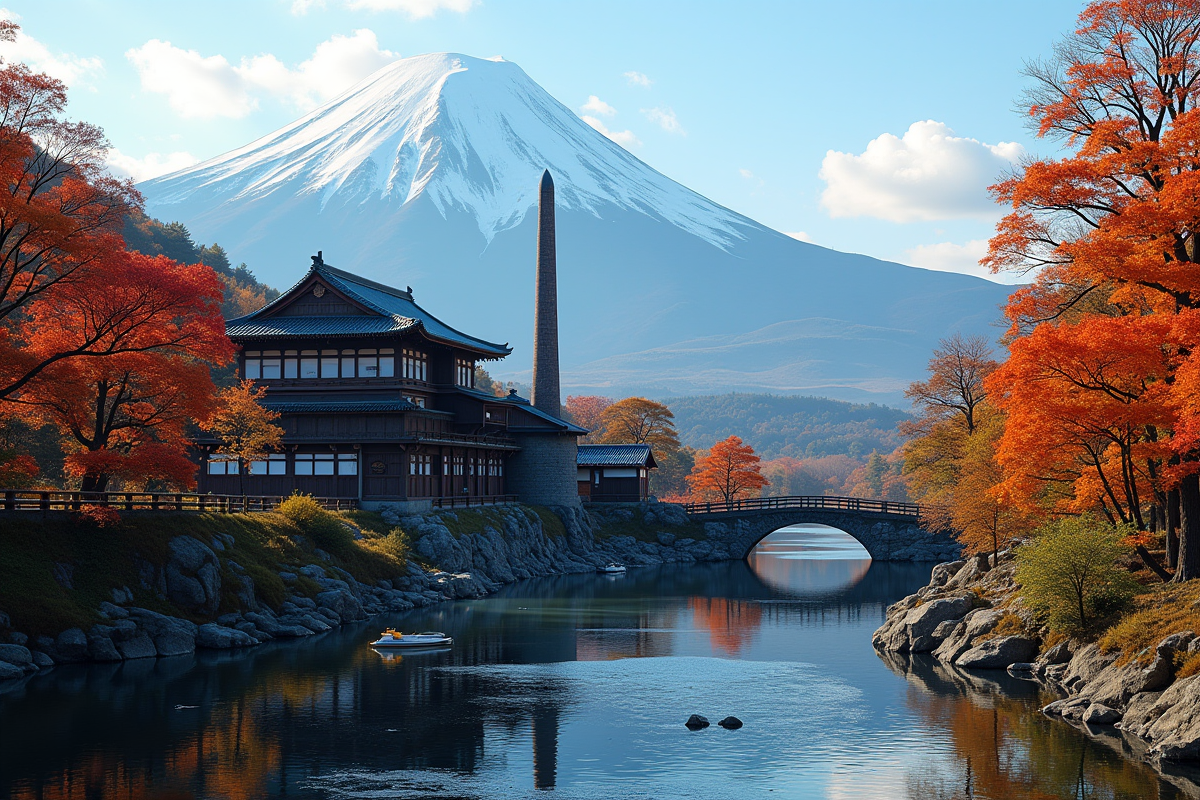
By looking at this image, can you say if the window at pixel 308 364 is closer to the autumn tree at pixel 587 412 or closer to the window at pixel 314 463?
the window at pixel 314 463

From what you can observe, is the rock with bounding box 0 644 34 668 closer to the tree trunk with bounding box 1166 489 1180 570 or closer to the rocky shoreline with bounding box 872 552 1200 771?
the rocky shoreline with bounding box 872 552 1200 771

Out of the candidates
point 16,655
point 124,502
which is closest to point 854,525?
point 124,502

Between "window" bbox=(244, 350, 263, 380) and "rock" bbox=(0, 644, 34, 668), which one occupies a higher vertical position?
"window" bbox=(244, 350, 263, 380)

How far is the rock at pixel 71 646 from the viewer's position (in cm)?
3247

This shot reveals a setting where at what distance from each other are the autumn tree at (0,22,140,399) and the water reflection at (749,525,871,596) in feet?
131

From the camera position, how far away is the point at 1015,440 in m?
30.6

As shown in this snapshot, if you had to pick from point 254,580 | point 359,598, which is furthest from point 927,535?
point 254,580

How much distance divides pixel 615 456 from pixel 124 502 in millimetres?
51777

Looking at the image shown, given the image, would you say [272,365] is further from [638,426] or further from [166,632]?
[638,426]

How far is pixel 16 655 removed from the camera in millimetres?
30938

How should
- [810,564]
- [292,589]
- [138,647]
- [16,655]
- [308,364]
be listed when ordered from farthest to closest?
1. [810,564]
2. [308,364]
3. [292,589]
4. [138,647]
5. [16,655]

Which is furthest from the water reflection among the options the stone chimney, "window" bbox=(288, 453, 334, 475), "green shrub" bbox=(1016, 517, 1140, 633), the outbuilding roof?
"green shrub" bbox=(1016, 517, 1140, 633)

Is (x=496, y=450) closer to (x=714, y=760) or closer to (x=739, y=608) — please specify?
(x=739, y=608)

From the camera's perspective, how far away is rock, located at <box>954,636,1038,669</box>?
3338 cm
